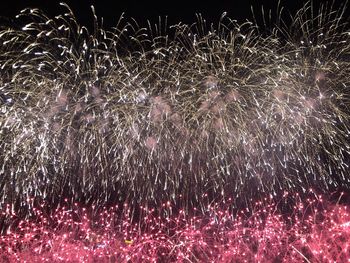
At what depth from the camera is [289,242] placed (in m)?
7.09

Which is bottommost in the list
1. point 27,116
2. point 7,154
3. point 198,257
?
point 198,257

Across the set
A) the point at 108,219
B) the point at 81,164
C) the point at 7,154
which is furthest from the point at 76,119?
the point at 108,219

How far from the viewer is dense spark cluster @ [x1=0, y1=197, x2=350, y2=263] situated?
7008mm

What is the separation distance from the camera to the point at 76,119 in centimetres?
710

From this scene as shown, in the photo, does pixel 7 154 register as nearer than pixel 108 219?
Yes

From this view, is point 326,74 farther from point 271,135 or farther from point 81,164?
point 81,164

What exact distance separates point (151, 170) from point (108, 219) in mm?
1286

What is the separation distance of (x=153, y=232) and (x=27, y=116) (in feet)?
8.89

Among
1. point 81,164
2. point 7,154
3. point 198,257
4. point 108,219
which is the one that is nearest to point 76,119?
point 81,164

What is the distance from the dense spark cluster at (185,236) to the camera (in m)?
7.01

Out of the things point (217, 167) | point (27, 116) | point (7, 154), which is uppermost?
point (27, 116)

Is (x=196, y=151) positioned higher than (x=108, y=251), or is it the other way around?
(x=196, y=151)

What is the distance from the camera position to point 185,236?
738cm

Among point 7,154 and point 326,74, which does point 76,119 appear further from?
point 326,74
